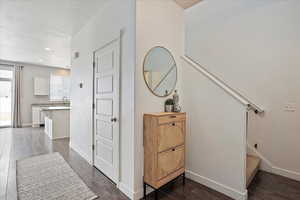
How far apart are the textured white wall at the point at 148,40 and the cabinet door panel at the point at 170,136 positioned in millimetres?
273

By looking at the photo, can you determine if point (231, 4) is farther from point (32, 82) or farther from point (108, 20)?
point (32, 82)

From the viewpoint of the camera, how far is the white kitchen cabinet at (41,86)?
22.6ft

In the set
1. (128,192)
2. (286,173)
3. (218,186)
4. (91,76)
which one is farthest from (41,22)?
(286,173)

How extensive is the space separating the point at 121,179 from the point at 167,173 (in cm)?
66

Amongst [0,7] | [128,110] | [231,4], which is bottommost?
[128,110]

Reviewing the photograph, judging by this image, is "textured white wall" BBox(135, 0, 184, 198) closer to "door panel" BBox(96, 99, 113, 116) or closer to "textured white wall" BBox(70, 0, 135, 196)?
"textured white wall" BBox(70, 0, 135, 196)

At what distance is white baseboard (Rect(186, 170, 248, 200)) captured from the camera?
189cm

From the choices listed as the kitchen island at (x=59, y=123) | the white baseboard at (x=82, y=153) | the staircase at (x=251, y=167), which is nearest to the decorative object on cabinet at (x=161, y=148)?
the staircase at (x=251, y=167)

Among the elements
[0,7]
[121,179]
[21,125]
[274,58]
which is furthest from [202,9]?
[21,125]

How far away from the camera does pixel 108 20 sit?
2438mm

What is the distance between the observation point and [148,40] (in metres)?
2.04

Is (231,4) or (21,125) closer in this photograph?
(231,4)

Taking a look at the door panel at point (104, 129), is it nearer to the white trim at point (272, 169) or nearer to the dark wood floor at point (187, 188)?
the dark wood floor at point (187, 188)

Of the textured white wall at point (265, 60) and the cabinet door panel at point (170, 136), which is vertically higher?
the textured white wall at point (265, 60)
